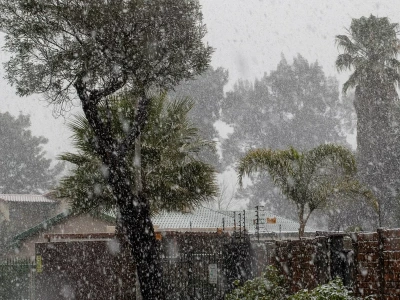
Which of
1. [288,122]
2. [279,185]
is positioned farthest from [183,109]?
[288,122]

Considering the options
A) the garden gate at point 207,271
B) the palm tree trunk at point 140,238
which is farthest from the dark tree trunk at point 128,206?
the garden gate at point 207,271

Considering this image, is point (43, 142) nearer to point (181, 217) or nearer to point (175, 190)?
point (181, 217)

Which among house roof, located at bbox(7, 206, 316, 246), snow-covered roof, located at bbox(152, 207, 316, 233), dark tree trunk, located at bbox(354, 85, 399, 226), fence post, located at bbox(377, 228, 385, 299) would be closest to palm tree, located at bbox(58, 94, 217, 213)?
fence post, located at bbox(377, 228, 385, 299)

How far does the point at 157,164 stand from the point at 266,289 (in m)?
6.91

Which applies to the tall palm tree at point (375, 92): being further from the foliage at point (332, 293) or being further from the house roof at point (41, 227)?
the foliage at point (332, 293)

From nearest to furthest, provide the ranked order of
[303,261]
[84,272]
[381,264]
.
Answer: [381,264]
[303,261]
[84,272]

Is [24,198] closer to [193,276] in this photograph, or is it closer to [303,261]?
[193,276]

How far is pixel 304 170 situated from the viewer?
15273 millimetres

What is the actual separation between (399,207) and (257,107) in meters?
21.5

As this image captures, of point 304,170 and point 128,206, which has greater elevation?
point 304,170

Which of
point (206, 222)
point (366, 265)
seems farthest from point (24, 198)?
point (366, 265)

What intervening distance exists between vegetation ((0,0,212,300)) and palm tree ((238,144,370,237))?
4311 mm

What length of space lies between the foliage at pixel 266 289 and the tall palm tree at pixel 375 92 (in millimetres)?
24872

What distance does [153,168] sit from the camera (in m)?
15.1
